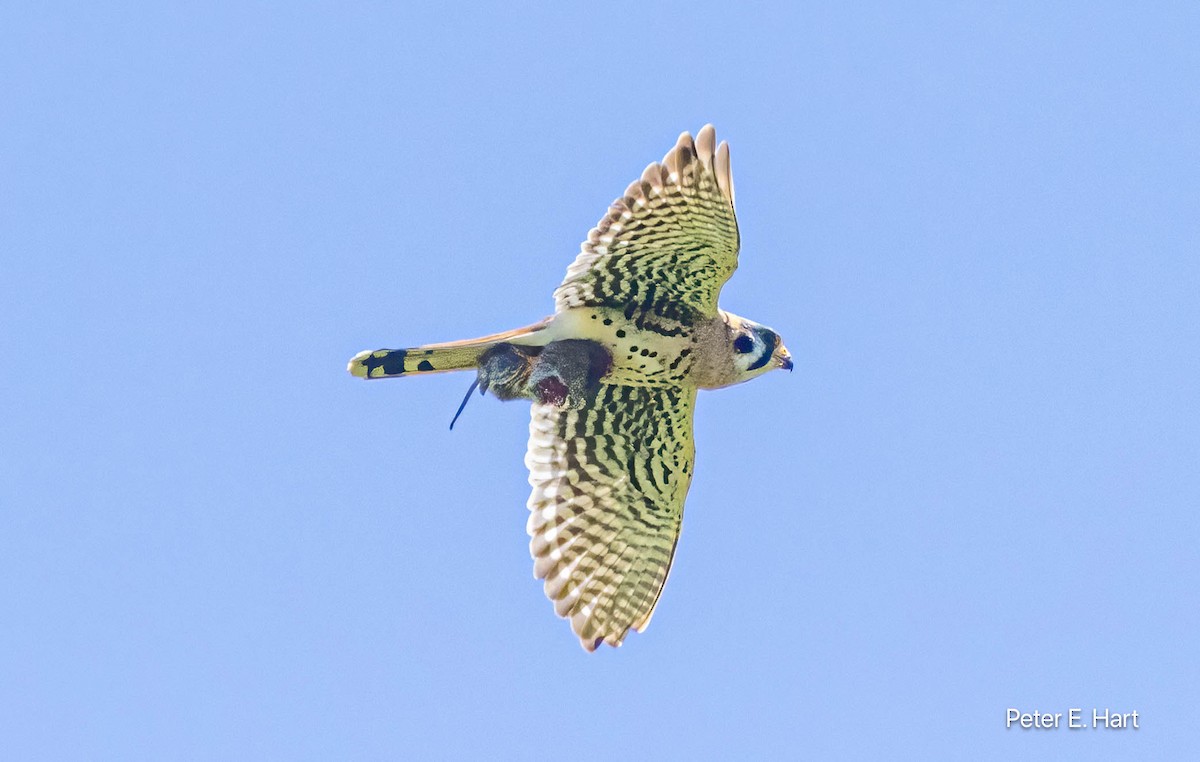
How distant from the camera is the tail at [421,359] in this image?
36.1ft

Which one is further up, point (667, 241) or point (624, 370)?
point (667, 241)

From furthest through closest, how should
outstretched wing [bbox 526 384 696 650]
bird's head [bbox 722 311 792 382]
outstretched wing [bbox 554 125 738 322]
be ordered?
outstretched wing [bbox 526 384 696 650] → bird's head [bbox 722 311 792 382] → outstretched wing [bbox 554 125 738 322]

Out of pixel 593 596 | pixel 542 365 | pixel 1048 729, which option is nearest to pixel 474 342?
pixel 542 365

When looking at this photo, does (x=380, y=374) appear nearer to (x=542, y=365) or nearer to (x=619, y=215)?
(x=542, y=365)

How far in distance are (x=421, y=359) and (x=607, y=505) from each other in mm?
1970

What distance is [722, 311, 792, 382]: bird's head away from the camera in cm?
1177

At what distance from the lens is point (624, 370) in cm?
1169

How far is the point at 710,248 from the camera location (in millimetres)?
11023

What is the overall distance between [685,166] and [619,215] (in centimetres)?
50

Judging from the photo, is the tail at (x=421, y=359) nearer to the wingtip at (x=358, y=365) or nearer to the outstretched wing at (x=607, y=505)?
the wingtip at (x=358, y=365)

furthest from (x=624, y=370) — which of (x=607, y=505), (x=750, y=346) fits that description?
(x=607, y=505)

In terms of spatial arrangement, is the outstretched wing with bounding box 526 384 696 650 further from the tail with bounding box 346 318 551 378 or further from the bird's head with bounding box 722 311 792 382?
the tail with bounding box 346 318 551 378

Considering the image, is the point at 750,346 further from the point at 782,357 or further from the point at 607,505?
the point at 607,505

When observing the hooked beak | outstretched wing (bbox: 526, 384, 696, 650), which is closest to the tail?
outstretched wing (bbox: 526, 384, 696, 650)
